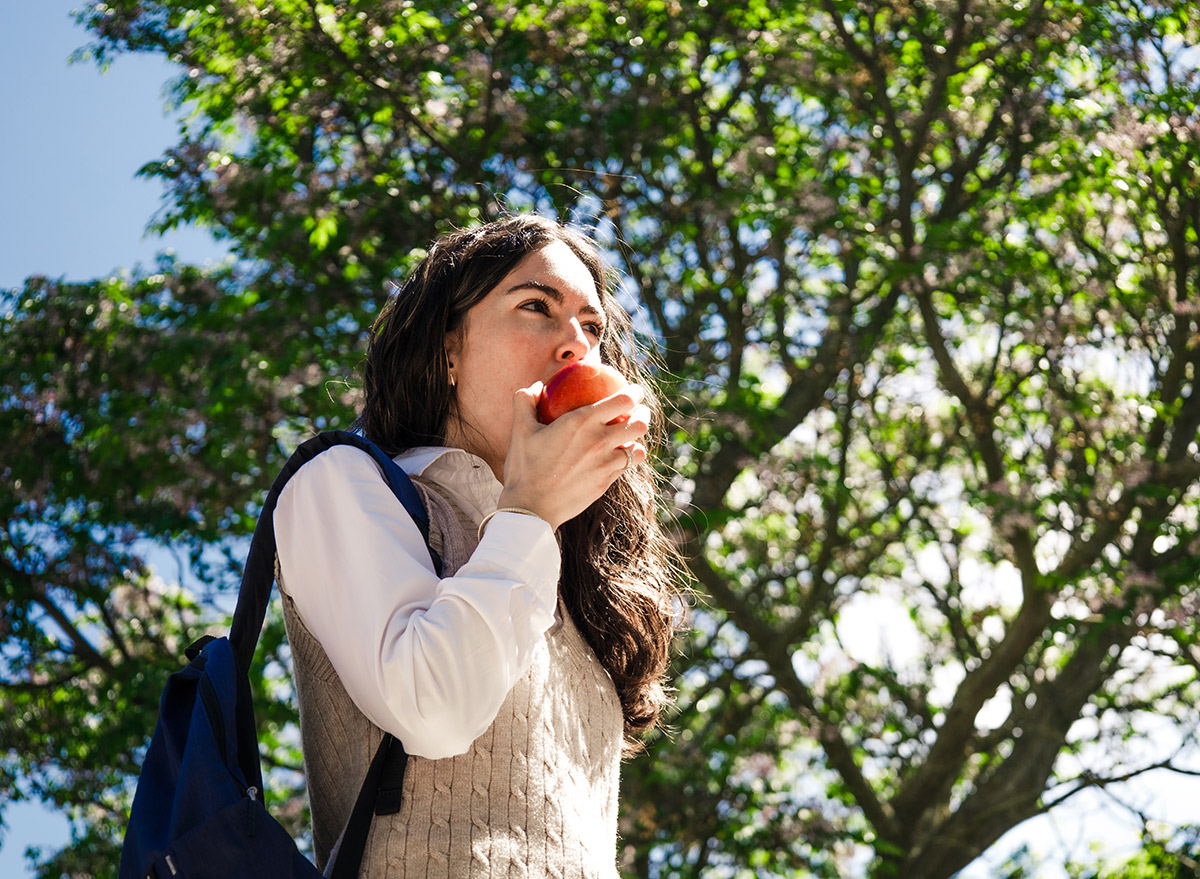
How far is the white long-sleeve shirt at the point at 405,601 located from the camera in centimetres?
123

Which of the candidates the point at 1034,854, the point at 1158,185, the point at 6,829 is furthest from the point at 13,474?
the point at 1034,854

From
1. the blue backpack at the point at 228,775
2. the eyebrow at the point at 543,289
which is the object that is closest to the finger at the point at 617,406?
the blue backpack at the point at 228,775

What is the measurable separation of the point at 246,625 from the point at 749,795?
5838mm

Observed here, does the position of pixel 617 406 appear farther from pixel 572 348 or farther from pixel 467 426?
pixel 467 426

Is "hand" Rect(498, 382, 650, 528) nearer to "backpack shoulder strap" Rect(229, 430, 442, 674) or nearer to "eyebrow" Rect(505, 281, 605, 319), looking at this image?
"backpack shoulder strap" Rect(229, 430, 442, 674)

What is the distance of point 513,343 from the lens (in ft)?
5.54

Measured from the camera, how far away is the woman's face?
1.68 meters

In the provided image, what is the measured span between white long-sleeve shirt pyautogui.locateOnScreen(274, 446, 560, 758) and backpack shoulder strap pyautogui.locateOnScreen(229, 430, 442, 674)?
2 cm

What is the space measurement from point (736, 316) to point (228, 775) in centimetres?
605

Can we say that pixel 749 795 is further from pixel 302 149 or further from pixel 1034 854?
pixel 302 149

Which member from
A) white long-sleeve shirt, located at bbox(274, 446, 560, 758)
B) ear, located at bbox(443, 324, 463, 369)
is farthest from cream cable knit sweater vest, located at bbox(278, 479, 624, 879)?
ear, located at bbox(443, 324, 463, 369)

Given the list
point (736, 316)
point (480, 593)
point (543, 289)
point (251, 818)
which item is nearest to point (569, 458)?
point (480, 593)

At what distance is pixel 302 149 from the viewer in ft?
20.2

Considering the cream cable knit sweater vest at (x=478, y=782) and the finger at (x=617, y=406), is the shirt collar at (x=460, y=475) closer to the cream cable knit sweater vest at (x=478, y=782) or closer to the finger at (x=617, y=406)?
the cream cable knit sweater vest at (x=478, y=782)
